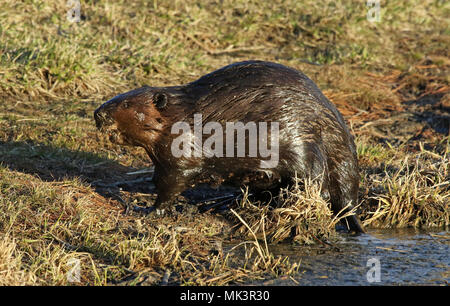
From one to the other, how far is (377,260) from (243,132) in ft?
4.48

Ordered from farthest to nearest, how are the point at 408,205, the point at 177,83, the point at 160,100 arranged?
1. the point at 177,83
2. the point at 408,205
3. the point at 160,100

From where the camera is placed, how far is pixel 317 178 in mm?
4867

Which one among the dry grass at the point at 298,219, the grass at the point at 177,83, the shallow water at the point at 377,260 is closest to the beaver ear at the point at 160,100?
the grass at the point at 177,83

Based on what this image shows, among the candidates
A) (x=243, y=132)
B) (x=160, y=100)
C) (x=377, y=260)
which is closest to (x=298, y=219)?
(x=377, y=260)

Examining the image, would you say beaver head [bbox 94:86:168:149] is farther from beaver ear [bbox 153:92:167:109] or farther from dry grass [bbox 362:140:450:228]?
dry grass [bbox 362:140:450:228]

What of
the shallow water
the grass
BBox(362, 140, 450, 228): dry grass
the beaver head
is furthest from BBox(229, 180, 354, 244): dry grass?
the beaver head

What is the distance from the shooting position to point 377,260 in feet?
14.6

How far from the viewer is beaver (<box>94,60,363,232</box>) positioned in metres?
4.87

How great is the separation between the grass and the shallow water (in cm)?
15

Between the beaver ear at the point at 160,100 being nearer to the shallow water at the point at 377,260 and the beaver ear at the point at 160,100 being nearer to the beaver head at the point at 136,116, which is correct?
the beaver head at the point at 136,116

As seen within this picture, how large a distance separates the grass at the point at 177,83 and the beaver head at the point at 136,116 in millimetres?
622

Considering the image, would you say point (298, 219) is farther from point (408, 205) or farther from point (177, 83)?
point (177, 83)

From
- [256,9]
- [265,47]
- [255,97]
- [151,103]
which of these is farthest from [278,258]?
[256,9]

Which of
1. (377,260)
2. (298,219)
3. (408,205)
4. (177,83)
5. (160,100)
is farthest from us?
(177,83)
